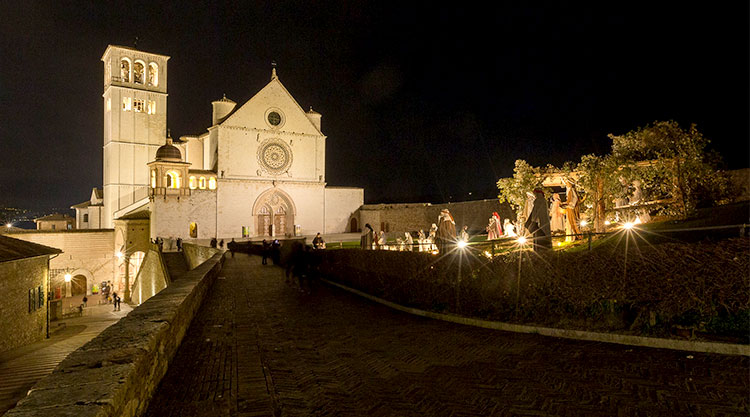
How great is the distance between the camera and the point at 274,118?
42.7 meters

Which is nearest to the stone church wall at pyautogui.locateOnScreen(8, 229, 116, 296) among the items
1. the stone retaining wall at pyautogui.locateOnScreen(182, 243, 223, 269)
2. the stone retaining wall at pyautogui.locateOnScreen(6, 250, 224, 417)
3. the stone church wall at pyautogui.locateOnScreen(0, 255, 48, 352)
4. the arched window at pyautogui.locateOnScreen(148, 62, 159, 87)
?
the stone retaining wall at pyautogui.locateOnScreen(182, 243, 223, 269)

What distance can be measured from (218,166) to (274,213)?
7.18 meters

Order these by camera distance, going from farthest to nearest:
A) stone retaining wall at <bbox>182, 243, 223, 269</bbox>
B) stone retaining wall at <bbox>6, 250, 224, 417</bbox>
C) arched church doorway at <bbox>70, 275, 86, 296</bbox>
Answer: arched church doorway at <bbox>70, 275, 86, 296</bbox> → stone retaining wall at <bbox>182, 243, 223, 269</bbox> → stone retaining wall at <bbox>6, 250, 224, 417</bbox>

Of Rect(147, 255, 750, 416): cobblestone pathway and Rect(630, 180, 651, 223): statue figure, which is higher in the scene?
Rect(630, 180, 651, 223): statue figure

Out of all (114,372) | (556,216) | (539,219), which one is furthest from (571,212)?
(114,372)

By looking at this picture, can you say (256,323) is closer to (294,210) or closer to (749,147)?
(749,147)

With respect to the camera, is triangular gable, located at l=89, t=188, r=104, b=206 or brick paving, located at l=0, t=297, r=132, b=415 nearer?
brick paving, located at l=0, t=297, r=132, b=415

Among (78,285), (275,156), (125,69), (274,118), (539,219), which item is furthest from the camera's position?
(125,69)

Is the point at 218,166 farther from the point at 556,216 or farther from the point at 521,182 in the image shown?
the point at 556,216

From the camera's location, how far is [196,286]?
871 cm

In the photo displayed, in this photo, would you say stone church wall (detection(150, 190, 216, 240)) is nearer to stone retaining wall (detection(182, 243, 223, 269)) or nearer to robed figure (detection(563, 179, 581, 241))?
stone retaining wall (detection(182, 243, 223, 269))

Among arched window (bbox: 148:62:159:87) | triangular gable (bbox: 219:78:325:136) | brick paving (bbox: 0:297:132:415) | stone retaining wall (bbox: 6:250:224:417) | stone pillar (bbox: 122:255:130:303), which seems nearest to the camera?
stone retaining wall (bbox: 6:250:224:417)

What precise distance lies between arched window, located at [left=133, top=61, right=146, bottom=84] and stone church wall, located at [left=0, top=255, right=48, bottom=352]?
35.6 meters

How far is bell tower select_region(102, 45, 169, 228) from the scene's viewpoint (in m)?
44.7
